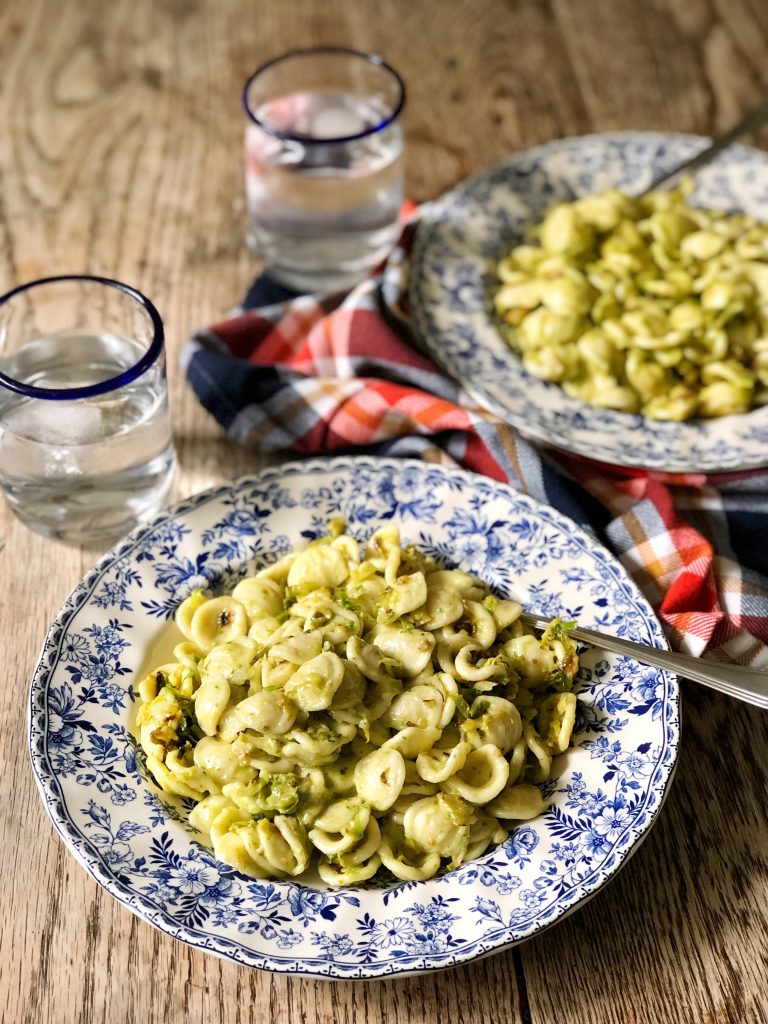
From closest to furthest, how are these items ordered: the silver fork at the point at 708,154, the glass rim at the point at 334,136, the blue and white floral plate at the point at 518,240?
1. the blue and white floral plate at the point at 518,240
2. the glass rim at the point at 334,136
3. the silver fork at the point at 708,154

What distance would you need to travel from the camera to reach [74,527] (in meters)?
1.54

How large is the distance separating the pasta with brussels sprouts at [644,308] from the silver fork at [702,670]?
463 mm

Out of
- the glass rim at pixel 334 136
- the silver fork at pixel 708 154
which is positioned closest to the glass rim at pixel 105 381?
the glass rim at pixel 334 136

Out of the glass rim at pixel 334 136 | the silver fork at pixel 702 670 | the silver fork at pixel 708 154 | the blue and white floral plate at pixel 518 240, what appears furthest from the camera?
the silver fork at pixel 708 154

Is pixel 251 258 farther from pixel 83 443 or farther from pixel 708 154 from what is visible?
pixel 708 154

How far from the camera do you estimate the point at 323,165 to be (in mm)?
1829

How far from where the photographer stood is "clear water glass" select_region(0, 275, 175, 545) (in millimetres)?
1444

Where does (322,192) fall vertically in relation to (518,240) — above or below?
above

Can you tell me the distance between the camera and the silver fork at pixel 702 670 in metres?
1.25

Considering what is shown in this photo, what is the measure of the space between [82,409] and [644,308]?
81 centimetres

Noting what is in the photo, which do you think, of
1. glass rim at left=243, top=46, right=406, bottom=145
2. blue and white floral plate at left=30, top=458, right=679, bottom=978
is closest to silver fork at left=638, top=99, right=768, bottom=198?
glass rim at left=243, top=46, right=406, bottom=145

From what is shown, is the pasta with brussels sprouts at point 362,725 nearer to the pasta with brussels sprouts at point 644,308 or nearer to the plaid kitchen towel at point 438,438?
the plaid kitchen towel at point 438,438

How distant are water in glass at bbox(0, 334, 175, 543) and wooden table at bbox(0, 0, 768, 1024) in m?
0.08

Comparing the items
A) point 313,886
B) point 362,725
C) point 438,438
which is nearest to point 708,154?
point 438,438
